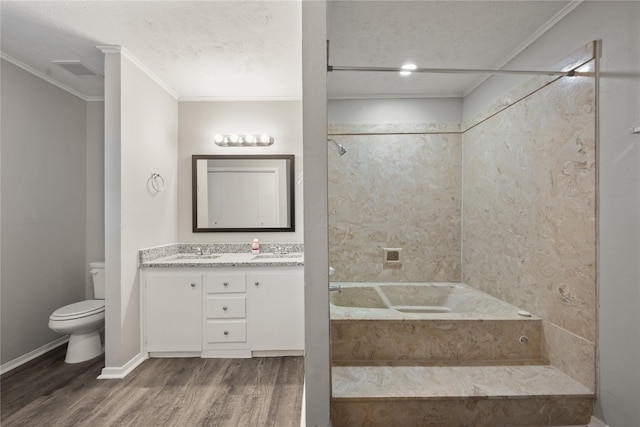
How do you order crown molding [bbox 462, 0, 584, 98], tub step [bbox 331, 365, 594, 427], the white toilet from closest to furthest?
tub step [bbox 331, 365, 594, 427] < crown molding [bbox 462, 0, 584, 98] < the white toilet

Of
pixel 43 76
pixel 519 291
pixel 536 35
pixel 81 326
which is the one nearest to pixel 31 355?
pixel 81 326

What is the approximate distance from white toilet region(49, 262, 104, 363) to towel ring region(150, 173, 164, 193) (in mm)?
Result: 1098

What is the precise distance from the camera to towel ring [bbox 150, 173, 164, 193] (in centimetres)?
272

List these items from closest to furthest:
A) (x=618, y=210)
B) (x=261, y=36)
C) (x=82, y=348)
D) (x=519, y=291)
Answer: (x=618, y=210)
(x=261, y=36)
(x=519, y=291)
(x=82, y=348)

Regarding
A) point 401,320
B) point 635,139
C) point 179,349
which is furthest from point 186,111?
point 635,139

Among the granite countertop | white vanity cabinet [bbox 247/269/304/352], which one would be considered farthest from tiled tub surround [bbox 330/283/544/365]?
the granite countertop

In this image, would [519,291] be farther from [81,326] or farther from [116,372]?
[81,326]

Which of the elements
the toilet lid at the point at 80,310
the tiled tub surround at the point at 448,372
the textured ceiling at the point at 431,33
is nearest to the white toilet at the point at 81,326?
the toilet lid at the point at 80,310

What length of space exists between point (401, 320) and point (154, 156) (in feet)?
8.32

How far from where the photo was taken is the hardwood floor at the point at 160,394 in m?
1.77

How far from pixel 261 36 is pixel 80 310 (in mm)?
2594

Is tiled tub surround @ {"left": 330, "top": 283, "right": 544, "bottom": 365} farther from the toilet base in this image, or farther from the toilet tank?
the toilet tank

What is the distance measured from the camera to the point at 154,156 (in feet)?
9.01

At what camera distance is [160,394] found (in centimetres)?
203
